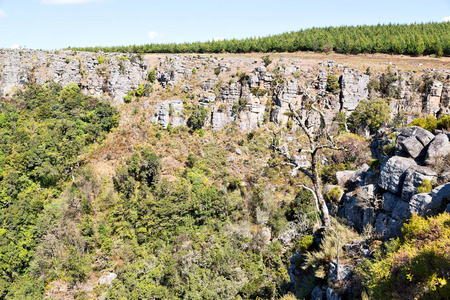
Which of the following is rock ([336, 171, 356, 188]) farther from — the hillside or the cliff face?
the cliff face

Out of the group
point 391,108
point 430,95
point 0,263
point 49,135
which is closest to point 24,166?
point 49,135

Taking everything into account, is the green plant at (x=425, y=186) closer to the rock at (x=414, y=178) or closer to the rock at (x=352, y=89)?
the rock at (x=414, y=178)

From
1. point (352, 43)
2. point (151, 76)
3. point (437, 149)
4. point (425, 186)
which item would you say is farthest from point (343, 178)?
point (352, 43)

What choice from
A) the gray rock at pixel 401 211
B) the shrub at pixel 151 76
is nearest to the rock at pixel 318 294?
the gray rock at pixel 401 211

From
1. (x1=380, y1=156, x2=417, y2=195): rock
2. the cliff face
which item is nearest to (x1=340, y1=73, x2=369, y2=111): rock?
the cliff face

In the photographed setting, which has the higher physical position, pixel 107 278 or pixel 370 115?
pixel 370 115

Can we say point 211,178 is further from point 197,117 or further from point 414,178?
point 414,178

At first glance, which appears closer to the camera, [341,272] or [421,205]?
[421,205]
